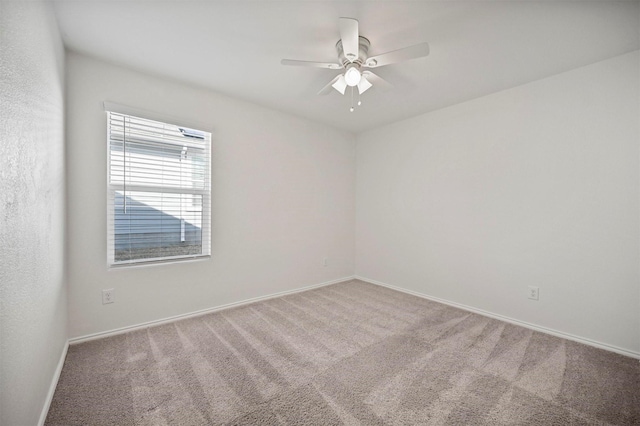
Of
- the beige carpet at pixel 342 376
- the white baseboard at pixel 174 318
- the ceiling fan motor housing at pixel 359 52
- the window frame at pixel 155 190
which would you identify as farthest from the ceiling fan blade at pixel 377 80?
the white baseboard at pixel 174 318

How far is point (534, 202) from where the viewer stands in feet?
8.54

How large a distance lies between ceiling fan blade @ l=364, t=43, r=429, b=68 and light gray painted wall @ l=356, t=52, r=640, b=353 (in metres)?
1.66

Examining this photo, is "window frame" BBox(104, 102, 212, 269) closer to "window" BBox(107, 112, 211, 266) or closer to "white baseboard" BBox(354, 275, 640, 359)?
"window" BBox(107, 112, 211, 266)

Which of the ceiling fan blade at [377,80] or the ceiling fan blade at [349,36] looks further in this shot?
the ceiling fan blade at [377,80]

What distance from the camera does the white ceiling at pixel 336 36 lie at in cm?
169

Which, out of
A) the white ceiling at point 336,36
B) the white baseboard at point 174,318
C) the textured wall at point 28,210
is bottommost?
the white baseboard at point 174,318

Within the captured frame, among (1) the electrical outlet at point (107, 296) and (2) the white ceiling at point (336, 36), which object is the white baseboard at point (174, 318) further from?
(2) the white ceiling at point (336, 36)

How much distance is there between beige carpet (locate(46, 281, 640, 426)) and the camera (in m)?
1.47

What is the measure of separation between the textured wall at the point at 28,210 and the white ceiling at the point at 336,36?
1.46ft

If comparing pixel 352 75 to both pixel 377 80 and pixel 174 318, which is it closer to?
pixel 377 80

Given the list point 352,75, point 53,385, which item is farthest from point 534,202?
point 53,385

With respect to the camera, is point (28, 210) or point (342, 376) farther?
point (342, 376)

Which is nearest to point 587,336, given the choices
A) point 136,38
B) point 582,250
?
point 582,250

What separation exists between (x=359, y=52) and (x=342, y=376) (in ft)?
7.76
